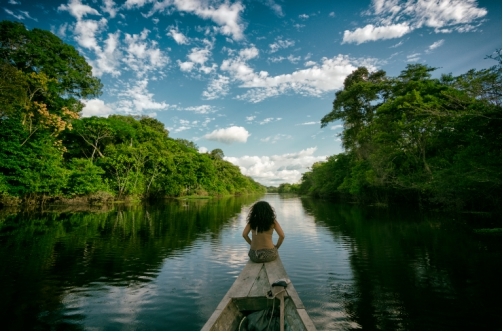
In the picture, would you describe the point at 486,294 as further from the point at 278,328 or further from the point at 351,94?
the point at 351,94

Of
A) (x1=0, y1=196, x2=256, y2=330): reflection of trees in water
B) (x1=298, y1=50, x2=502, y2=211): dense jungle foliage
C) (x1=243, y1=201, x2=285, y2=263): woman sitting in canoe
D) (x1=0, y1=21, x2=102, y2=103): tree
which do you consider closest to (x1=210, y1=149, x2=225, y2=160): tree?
(x1=298, y1=50, x2=502, y2=211): dense jungle foliage

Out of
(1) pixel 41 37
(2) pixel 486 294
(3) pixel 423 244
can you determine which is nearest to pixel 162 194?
(1) pixel 41 37

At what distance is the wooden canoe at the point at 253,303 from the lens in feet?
12.9

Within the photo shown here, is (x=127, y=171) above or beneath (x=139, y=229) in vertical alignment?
above

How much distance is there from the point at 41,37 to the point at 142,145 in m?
17.4

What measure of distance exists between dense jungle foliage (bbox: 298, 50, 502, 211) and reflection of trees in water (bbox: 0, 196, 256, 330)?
45.2 feet

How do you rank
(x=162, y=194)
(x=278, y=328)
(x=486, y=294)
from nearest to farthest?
(x=278, y=328) → (x=486, y=294) → (x=162, y=194)

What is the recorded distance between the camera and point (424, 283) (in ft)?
24.7

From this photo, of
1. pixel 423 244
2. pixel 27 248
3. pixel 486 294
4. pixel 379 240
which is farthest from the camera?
pixel 379 240

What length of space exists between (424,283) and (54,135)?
33425 mm

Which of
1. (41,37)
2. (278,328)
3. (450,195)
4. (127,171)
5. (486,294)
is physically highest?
(41,37)

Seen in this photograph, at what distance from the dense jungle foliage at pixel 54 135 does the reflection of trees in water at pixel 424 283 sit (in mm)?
25756

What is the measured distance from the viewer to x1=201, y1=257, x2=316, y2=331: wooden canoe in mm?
3936

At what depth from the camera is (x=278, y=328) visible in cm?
427
